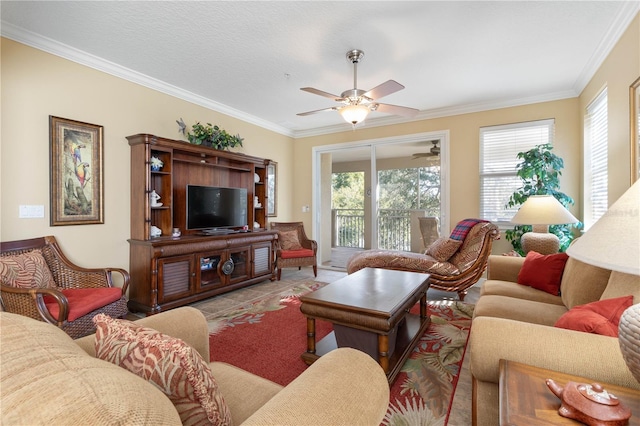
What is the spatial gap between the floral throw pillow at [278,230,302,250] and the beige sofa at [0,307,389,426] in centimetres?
393

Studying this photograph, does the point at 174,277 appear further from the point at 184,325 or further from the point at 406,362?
the point at 406,362

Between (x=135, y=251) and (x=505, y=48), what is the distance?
446 cm

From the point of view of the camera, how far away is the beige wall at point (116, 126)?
103 inches

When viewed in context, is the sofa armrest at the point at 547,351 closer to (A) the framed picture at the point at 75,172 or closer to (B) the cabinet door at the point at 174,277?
(B) the cabinet door at the point at 174,277

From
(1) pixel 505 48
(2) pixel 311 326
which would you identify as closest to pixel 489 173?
(1) pixel 505 48

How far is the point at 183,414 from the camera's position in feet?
2.58

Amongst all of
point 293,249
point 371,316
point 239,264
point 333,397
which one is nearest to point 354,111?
point 371,316

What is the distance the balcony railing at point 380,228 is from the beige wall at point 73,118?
3337 mm

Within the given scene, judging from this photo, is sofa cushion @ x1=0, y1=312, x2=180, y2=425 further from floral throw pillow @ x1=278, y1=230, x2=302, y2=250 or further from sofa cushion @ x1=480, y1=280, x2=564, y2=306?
floral throw pillow @ x1=278, y1=230, x2=302, y2=250

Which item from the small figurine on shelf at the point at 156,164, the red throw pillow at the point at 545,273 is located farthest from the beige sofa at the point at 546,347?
the small figurine on shelf at the point at 156,164

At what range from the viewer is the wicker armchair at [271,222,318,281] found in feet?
15.8

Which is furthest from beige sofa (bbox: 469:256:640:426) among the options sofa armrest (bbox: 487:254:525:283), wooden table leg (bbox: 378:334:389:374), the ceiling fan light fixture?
the ceiling fan light fixture

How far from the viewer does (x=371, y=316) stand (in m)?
1.92

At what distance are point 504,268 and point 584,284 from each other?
96 centimetres
